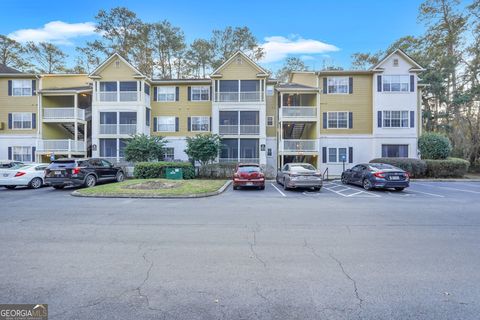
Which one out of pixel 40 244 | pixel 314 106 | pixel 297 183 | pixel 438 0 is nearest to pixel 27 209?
pixel 40 244

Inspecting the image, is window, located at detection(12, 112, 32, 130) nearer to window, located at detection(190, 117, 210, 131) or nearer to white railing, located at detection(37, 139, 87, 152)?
white railing, located at detection(37, 139, 87, 152)

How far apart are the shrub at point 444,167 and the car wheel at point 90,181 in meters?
25.0

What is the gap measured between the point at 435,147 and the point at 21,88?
3954 cm

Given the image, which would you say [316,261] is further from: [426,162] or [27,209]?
[426,162]

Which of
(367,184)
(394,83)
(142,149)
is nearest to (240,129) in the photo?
(142,149)

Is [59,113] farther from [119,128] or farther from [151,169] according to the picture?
[151,169]

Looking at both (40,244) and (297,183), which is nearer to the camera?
(40,244)

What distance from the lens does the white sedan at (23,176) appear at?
1452 centimetres

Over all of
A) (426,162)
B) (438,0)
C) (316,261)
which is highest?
(438,0)

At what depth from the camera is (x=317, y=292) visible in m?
3.41

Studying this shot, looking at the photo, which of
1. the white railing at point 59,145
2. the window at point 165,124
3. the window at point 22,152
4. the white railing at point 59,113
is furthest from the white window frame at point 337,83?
the window at point 22,152

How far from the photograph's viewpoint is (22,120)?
2528 centimetres

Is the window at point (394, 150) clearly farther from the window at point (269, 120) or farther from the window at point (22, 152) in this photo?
the window at point (22, 152)

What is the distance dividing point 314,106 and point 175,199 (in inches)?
730
